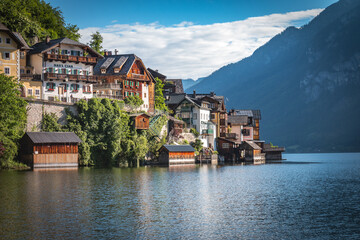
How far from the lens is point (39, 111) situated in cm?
7594

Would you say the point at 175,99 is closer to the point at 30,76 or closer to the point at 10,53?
the point at 30,76

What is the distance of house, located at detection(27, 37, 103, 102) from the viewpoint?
272 feet

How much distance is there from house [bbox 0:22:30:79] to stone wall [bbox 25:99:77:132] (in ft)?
19.6

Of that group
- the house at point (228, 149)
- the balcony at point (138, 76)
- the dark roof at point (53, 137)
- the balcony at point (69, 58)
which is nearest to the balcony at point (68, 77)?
the balcony at point (69, 58)

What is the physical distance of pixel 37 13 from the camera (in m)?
103

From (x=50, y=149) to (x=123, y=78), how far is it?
31.8m

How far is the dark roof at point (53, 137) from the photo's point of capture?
70931 mm

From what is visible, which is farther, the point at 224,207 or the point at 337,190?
the point at 337,190

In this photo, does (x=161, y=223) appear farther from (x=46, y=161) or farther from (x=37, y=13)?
(x=37, y=13)

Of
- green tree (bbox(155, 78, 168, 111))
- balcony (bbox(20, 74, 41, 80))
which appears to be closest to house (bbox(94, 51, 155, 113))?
green tree (bbox(155, 78, 168, 111))

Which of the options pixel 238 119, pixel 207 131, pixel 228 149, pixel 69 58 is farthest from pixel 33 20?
pixel 238 119

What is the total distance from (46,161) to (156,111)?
122 feet

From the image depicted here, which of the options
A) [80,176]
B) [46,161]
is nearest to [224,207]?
[80,176]

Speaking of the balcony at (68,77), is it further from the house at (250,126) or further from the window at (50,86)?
the house at (250,126)
